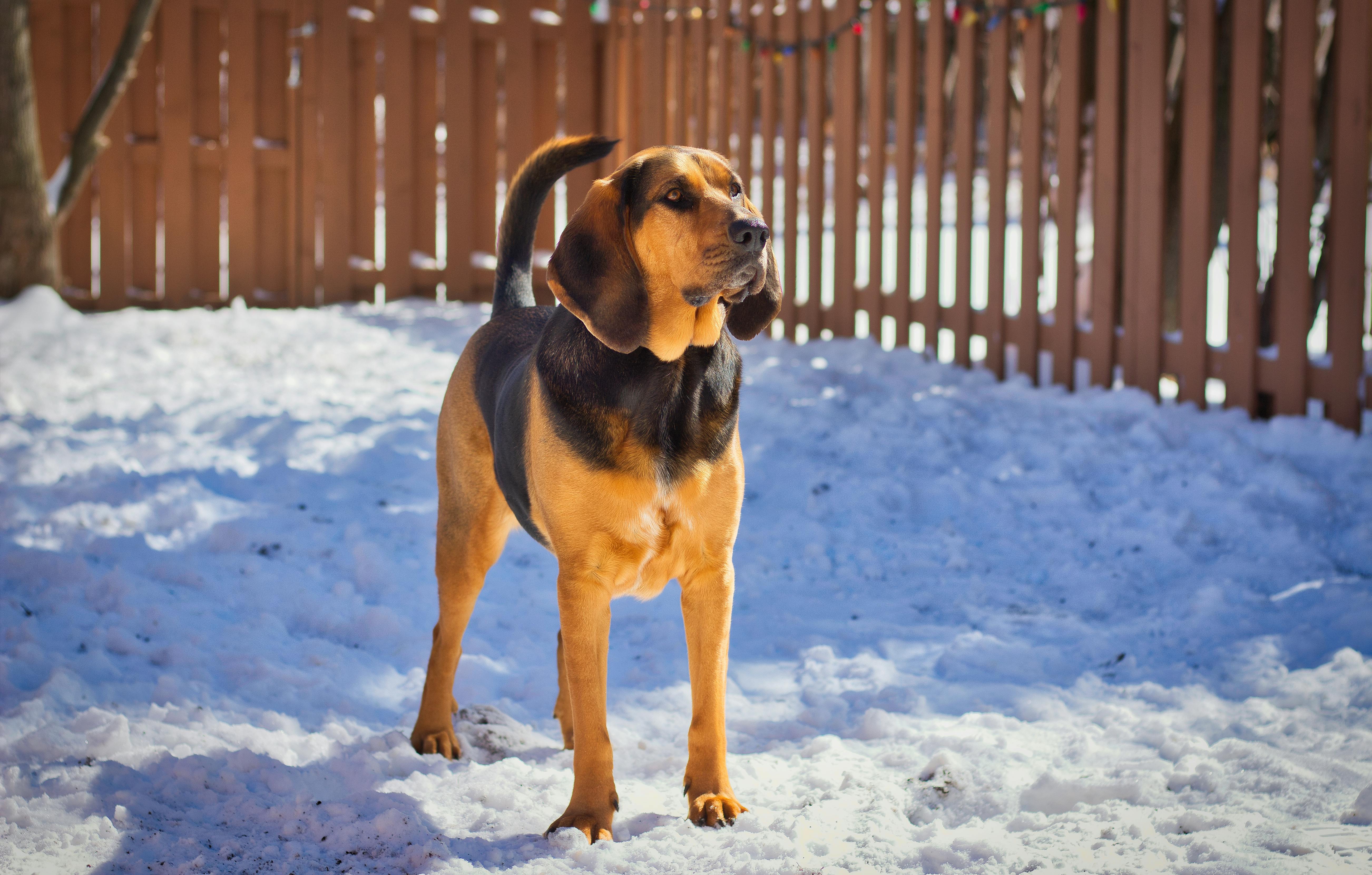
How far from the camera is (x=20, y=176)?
7.79 metres

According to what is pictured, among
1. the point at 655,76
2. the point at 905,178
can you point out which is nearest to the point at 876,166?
the point at 905,178

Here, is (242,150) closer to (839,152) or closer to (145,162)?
(145,162)

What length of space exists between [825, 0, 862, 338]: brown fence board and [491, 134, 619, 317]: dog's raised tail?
4.73 metres

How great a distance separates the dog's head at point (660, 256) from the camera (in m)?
2.54

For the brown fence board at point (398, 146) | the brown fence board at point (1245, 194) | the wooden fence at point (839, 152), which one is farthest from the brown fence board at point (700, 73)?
the brown fence board at point (1245, 194)

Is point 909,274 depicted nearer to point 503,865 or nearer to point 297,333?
point 297,333

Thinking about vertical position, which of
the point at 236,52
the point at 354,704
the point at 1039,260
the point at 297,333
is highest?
the point at 236,52

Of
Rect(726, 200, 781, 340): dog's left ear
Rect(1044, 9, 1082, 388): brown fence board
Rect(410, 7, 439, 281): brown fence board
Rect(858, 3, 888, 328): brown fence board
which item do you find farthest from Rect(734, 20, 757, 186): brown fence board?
Rect(726, 200, 781, 340): dog's left ear

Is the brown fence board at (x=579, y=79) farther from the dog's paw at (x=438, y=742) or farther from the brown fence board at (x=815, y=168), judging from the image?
the dog's paw at (x=438, y=742)

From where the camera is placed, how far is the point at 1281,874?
2.43 meters

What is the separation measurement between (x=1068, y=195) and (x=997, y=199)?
0.53 m

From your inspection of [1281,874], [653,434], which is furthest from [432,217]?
[1281,874]

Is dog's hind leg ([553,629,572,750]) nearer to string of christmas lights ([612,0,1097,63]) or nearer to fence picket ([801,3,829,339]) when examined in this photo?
string of christmas lights ([612,0,1097,63])

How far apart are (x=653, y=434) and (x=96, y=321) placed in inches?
259
